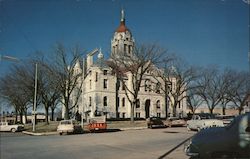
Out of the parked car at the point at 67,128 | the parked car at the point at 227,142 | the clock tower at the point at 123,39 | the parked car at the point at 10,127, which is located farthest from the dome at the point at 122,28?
the parked car at the point at 227,142

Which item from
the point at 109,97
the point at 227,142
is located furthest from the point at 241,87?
the point at 227,142

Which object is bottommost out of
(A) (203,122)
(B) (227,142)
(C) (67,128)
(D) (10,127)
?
(D) (10,127)

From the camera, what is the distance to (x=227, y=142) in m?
6.70

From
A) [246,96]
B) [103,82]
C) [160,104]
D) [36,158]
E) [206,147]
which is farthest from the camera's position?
[160,104]

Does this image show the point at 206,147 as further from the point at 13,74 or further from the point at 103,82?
the point at 103,82

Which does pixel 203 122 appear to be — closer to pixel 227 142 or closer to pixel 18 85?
pixel 227 142

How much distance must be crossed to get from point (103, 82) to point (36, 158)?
60.2m

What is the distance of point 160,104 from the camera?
78938mm

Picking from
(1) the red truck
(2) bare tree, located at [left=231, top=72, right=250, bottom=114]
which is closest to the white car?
(1) the red truck

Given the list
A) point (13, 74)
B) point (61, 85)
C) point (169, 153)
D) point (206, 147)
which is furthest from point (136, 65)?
point (206, 147)

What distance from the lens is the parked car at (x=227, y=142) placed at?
6430 millimetres

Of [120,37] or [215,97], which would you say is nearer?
[215,97]

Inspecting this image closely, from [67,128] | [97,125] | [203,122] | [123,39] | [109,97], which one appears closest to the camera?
[203,122]

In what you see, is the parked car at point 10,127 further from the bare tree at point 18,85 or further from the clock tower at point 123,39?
the clock tower at point 123,39
